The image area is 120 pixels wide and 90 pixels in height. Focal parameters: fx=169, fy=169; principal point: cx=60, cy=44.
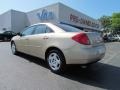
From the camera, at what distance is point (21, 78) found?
4.55 m

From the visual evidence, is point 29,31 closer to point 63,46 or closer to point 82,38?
point 63,46

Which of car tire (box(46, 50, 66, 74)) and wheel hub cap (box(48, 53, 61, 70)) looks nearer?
car tire (box(46, 50, 66, 74))

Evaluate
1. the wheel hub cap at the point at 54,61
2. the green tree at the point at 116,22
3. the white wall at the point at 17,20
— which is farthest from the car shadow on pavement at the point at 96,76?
the green tree at the point at 116,22

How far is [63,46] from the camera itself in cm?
480

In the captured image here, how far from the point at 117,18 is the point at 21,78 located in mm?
71154

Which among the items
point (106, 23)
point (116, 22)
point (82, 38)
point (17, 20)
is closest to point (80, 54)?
point (82, 38)

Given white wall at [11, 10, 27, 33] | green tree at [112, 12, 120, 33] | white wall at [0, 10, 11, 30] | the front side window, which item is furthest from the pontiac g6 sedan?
green tree at [112, 12, 120, 33]

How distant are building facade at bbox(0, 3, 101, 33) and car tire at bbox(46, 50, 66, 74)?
60.1 ft

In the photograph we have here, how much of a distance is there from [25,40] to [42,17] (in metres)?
19.2

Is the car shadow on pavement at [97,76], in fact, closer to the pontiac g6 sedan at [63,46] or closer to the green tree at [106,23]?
the pontiac g6 sedan at [63,46]

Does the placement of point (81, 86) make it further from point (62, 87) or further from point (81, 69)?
point (81, 69)

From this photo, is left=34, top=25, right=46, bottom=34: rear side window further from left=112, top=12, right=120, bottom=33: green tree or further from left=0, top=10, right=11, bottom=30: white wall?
left=112, top=12, right=120, bottom=33: green tree

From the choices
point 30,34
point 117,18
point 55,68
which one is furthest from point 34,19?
point 117,18

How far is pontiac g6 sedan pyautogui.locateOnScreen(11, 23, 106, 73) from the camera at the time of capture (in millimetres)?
4605
